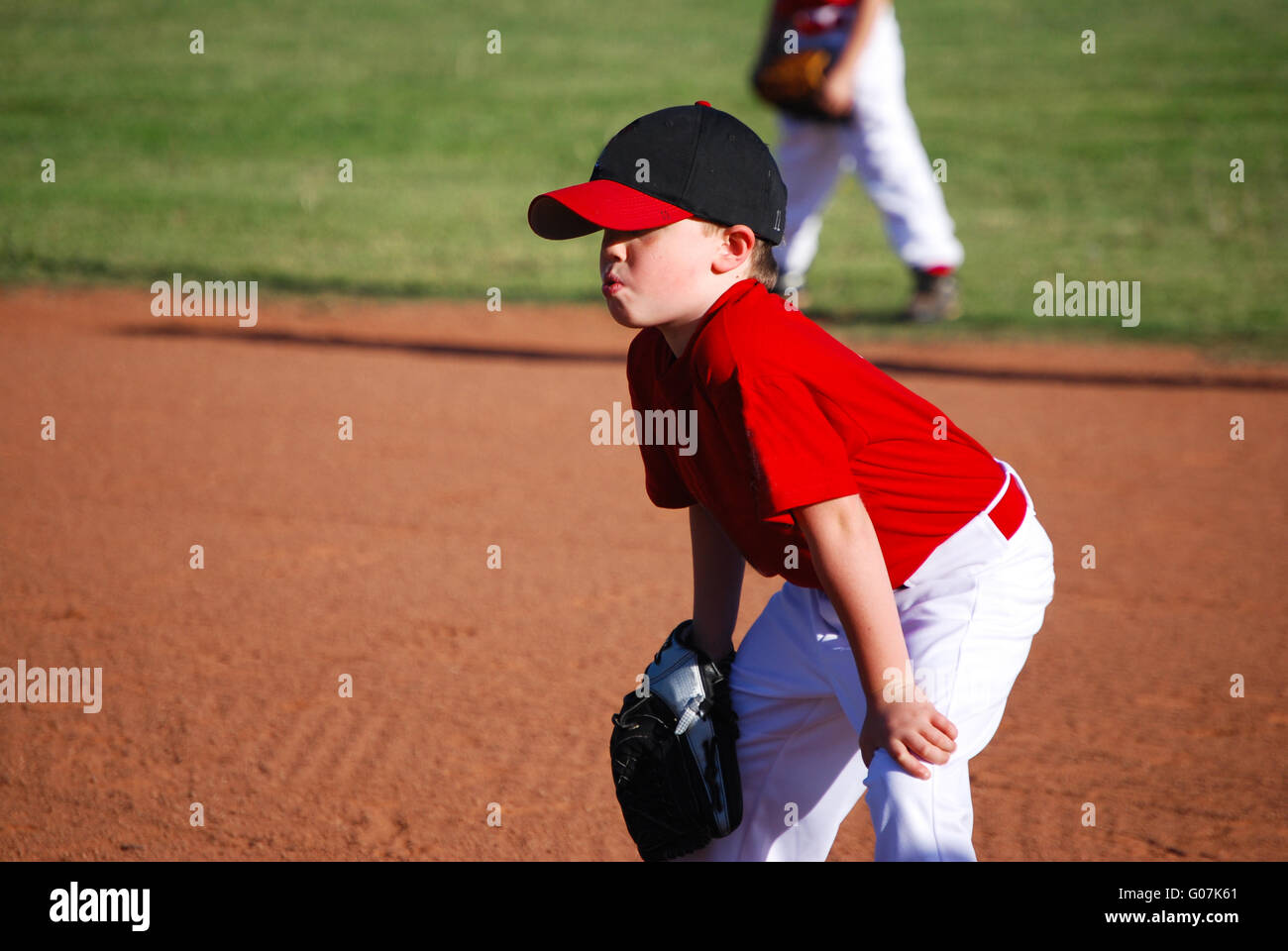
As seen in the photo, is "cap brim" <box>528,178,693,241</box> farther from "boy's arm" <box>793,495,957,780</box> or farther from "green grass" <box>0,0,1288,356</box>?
"green grass" <box>0,0,1288,356</box>

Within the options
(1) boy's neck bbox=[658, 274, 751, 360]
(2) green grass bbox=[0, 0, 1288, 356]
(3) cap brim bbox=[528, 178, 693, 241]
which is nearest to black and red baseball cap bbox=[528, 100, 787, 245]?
(3) cap brim bbox=[528, 178, 693, 241]

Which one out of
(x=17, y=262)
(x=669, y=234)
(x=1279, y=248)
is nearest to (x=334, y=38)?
(x=17, y=262)

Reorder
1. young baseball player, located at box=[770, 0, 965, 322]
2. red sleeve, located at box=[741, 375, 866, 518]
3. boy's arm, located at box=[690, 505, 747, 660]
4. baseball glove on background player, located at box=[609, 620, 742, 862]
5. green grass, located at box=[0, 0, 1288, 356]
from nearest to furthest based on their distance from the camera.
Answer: red sleeve, located at box=[741, 375, 866, 518] → baseball glove on background player, located at box=[609, 620, 742, 862] → boy's arm, located at box=[690, 505, 747, 660] → young baseball player, located at box=[770, 0, 965, 322] → green grass, located at box=[0, 0, 1288, 356]

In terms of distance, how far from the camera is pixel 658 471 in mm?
2381

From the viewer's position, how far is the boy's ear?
2.08m

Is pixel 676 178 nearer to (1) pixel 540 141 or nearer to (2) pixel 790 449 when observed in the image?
(2) pixel 790 449

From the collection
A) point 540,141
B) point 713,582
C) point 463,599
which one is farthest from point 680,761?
point 540,141

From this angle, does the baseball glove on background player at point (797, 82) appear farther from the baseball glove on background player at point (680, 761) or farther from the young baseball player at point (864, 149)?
the baseball glove on background player at point (680, 761)

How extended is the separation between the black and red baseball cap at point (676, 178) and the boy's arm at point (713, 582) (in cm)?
55

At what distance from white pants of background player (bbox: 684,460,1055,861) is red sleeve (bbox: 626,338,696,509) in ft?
0.81

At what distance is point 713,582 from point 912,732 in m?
0.58

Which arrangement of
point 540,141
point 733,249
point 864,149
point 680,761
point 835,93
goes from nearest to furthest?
point 733,249
point 680,761
point 835,93
point 864,149
point 540,141

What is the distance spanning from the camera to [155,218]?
400 inches
